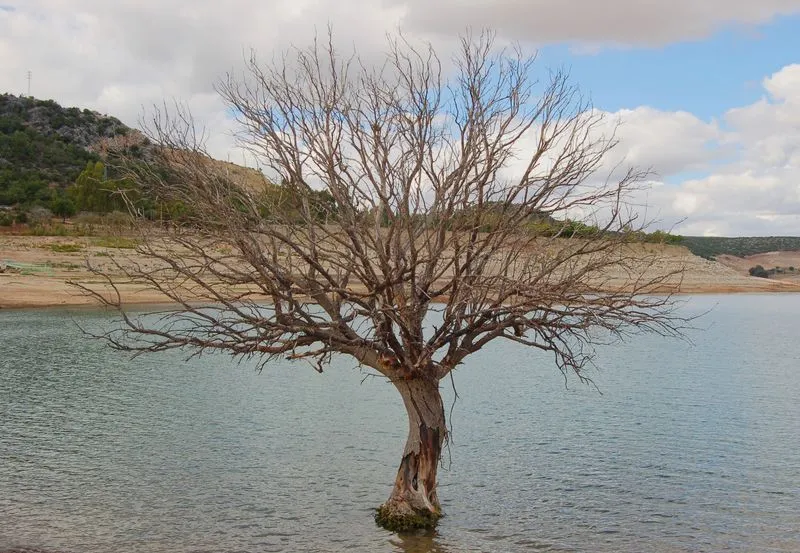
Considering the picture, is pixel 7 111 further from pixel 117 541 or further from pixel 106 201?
pixel 117 541

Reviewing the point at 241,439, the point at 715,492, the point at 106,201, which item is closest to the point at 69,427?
the point at 241,439

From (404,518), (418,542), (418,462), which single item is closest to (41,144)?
(404,518)

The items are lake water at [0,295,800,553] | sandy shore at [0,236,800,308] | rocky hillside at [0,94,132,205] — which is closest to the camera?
lake water at [0,295,800,553]

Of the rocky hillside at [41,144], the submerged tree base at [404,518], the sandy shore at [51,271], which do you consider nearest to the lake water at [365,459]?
the submerged tree base at [404,518]

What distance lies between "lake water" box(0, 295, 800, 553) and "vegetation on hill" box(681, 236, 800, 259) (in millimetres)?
102338

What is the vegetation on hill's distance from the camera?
398 ft

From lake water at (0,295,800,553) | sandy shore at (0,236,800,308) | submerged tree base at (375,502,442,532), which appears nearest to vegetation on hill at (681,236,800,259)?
sandy shore at (0,236,800,308)

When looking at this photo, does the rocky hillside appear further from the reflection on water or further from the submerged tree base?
the reflection on water

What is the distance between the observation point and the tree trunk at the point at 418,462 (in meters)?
10.3

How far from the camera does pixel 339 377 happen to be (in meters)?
22.7

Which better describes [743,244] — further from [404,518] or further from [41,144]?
[404,518]

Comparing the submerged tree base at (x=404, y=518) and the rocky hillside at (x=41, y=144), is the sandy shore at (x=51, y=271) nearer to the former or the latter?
the rocky hillside at (x=41, y=144)

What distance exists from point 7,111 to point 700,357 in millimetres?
89499

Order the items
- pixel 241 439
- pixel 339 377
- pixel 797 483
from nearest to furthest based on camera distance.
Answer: pixel 797 483
pixel 241 439
pixel 339 377
